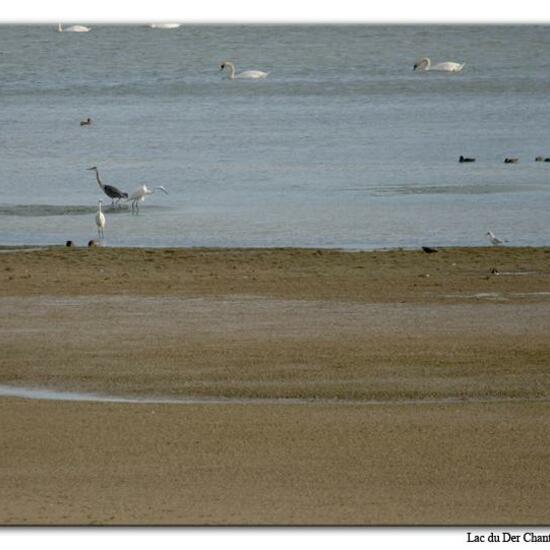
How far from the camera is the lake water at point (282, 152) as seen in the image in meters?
21.3

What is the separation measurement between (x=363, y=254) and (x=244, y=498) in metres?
10.8

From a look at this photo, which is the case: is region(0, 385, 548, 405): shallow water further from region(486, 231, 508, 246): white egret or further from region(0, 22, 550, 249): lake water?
region(486, 231, 508, 246): white egret

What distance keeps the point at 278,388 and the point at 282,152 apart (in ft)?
81.6

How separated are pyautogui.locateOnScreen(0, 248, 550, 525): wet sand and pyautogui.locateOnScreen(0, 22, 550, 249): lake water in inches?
97.5

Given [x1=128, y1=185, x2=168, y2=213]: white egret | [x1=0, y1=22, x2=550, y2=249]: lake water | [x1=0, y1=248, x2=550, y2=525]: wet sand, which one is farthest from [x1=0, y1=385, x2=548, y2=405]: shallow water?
[x1=128, y1=185, x2=168, y2=213]: white egret

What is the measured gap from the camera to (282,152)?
115 ft

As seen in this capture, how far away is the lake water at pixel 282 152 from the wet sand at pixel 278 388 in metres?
2.48

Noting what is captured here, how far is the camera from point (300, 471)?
8094mm

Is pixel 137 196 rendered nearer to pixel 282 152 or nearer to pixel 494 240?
pixel 494 240

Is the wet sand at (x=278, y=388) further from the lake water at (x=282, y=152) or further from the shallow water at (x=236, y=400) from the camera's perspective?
the lake water at (x=282, y=152)

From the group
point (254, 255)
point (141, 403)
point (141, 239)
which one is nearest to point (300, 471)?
→ point (141, 403)

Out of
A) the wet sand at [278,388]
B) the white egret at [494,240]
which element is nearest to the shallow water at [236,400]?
the wet sand at [278,388]

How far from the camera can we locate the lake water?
21.3m

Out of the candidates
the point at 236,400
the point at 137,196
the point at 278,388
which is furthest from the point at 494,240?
the point at 236,400
